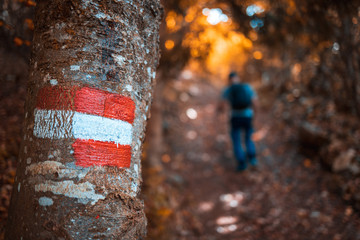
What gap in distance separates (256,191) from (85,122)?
4.18 m

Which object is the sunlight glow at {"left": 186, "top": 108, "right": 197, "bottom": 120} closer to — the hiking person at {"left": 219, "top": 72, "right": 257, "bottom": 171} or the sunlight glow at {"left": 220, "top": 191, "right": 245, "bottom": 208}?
the hiking person at {"left": 219, "top": 72, "right": 257, "bottom": 171}

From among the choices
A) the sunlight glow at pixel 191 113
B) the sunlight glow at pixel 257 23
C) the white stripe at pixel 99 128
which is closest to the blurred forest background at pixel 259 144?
the sunlight glow at pixel 257 23

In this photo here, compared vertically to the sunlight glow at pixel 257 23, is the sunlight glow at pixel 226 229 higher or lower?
lower

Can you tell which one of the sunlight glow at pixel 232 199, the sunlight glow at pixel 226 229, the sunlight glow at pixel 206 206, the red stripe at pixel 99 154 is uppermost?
the red stripe at pixel 99 154

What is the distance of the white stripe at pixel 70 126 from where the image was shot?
1.06 meters

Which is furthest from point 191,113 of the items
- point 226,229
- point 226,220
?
point 226,229

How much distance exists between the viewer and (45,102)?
1.11 metres

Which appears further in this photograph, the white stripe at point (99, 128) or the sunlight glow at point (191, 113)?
the sunlight glow at point (191, 113)

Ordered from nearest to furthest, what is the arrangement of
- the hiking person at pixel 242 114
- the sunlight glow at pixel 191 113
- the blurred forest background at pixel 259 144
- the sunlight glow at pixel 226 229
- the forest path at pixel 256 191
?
the blurred forest background at pixel 259 144
the forest path at pixel 256 191
the sunlight glow at pixel 226 229
the hiking person at pixel 242 114
the sunlight glow at pixel 191 113

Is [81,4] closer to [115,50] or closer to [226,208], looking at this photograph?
[115,50]


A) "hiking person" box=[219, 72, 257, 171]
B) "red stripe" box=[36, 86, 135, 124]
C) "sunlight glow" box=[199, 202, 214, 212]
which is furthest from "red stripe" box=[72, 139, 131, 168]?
"hiking person" box=[219, 72, 257, 171]

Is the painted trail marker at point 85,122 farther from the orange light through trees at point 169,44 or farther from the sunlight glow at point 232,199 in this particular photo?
the sunlight glow at point 232,199

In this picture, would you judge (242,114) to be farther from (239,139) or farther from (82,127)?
(82,127)

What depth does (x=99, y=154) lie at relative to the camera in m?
1.10
